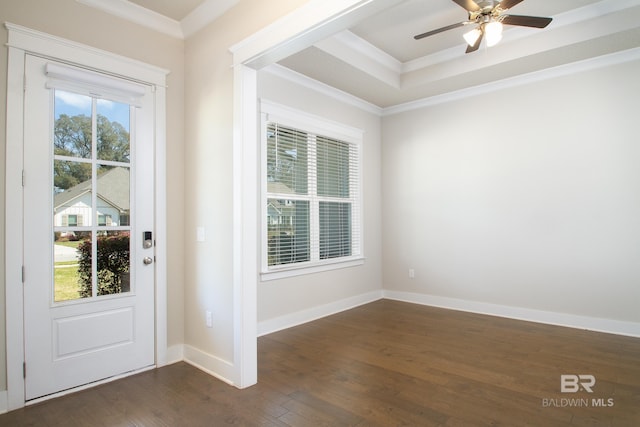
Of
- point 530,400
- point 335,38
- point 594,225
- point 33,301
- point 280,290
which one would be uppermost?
point 335,38

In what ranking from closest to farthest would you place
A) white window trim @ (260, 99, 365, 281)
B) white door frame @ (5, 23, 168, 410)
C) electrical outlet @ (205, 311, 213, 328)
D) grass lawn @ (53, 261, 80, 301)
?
white door frame @ (5, 23, 168, 410)
grass lawn @ (53, 261, 80, 301)
electrical outlet @ (205, 311, 213, 328)
white window trim @ (260, 99, 365, 281)

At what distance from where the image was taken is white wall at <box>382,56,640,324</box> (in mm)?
3783

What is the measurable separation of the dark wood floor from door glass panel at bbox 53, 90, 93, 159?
5.95 ft

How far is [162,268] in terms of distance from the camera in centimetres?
307

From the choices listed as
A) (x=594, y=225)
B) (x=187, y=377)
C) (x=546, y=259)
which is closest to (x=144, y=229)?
(x=187, y=377)

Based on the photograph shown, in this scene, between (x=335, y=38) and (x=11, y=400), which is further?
(x=335, y=38)

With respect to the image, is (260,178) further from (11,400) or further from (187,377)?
(11,400)

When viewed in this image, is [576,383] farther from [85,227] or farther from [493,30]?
[85,227]

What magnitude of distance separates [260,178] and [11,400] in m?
2.66

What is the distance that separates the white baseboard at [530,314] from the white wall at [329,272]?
72cm

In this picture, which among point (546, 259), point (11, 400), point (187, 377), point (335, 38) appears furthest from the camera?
point (546, 259)

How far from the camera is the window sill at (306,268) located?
156 inches

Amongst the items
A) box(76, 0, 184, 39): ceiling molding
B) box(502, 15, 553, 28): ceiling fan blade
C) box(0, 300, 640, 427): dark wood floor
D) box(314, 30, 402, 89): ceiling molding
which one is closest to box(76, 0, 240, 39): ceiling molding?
box(76, 0, 184, 39): ceiling molding

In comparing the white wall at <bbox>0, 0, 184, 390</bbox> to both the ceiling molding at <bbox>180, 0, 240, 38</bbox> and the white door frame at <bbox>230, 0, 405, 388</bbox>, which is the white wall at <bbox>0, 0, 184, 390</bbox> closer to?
the ceiling molding at <bbox>180, 0, 240, 38</bbox>
